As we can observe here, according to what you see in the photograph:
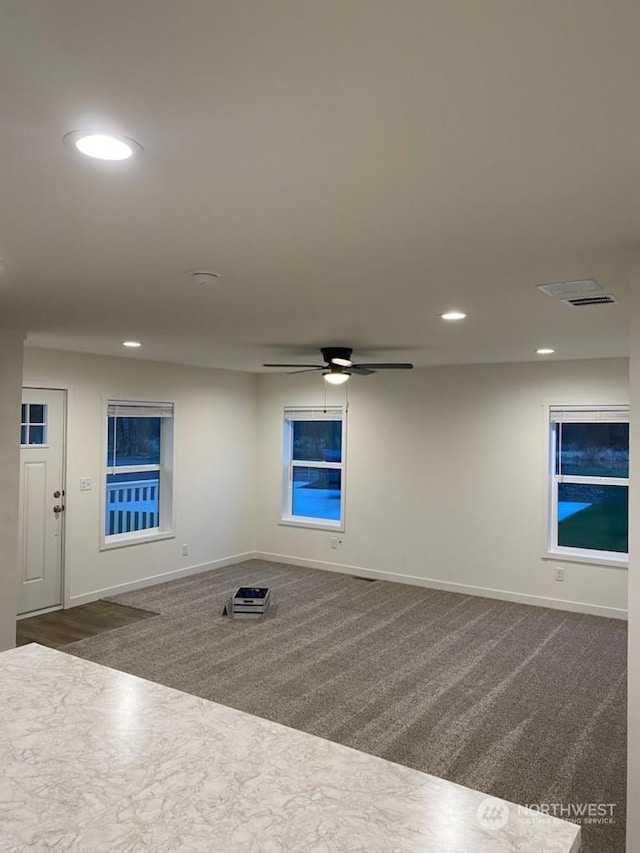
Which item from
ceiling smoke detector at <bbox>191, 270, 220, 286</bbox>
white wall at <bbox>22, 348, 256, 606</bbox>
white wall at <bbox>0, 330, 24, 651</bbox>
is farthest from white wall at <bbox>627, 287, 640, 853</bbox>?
white wall at <bbox>22, 348, 256, 606</bbox>

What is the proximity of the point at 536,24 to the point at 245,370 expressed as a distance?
668cm

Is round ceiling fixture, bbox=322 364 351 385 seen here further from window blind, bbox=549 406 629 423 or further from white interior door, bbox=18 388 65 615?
white interior door, bbox=18 388 65 615

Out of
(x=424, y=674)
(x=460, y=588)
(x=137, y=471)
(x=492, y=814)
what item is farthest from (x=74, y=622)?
(x=492, y=814)

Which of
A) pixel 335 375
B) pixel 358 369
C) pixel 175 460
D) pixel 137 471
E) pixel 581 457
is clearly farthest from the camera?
pixel 175 460

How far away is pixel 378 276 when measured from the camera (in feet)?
8.99

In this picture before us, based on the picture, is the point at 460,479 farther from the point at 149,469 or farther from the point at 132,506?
the point at 132,506

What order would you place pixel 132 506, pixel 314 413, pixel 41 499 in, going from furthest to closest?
pixel 314 413
pixel 132 506
pixel 41 499

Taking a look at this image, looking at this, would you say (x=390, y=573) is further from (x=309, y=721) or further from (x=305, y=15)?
(x=305, y=15)

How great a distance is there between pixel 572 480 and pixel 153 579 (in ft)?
14.7

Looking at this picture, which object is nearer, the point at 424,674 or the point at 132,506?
the point at 424,674

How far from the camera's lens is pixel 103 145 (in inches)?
59.0

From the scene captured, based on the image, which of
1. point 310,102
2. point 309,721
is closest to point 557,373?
point 309,721

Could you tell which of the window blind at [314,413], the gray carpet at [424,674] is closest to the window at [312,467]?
the window blind at [314,413]

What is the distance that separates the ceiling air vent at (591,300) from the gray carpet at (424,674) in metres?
2.41
